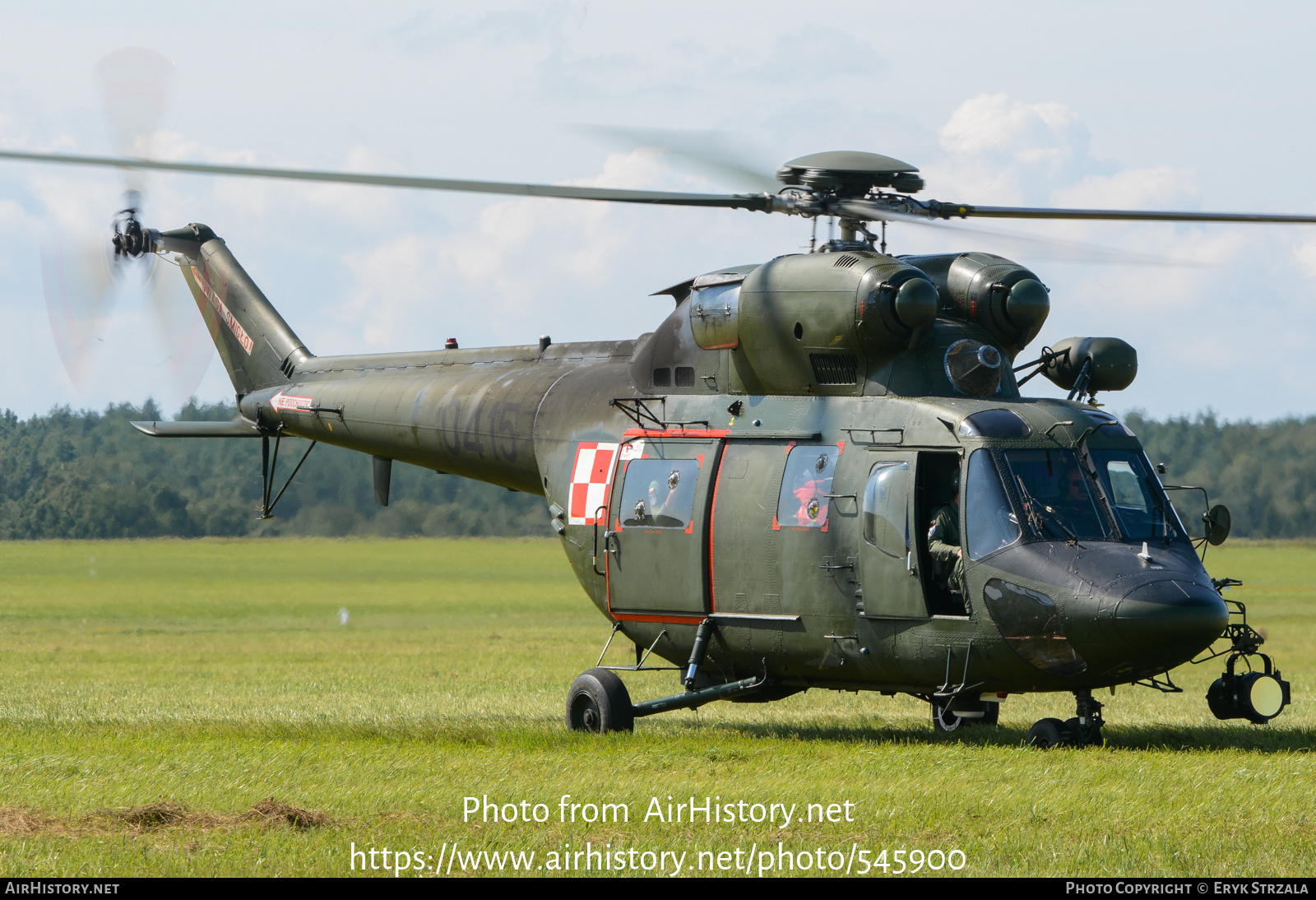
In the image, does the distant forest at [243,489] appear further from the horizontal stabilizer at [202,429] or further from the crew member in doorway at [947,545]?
the crew member in doorway at [947,545]

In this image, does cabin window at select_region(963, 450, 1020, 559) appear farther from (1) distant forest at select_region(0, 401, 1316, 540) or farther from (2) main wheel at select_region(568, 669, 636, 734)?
(1) distant forest at select_region(0, 401, 1316, 540)

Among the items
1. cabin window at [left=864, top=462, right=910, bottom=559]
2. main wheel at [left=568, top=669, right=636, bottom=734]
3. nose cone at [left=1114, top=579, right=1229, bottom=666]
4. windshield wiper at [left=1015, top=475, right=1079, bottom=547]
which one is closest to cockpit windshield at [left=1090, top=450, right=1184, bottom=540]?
windshield wiper at [left=1015, top=475, right=1079, bottom=547]

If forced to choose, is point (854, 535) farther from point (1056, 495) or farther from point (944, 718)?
point (944, 718)

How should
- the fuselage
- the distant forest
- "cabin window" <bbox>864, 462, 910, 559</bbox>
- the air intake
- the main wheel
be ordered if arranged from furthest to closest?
1. the distant forest
2. the main wheel
3. the air intake
4. "cabin window" <bbox>864, 462, 910, 559</bbox>
5. the fuselage

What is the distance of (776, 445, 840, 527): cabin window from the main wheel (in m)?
2.01

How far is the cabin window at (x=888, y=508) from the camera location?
1173cm

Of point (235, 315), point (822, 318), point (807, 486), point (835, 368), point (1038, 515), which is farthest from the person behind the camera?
A: point (235, 315)

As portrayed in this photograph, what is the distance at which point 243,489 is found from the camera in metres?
46.3

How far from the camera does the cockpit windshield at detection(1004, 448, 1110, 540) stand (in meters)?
11.3

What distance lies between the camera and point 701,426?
1338 cm

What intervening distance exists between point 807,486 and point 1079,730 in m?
2.63

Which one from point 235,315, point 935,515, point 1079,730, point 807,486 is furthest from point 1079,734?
point 235,315

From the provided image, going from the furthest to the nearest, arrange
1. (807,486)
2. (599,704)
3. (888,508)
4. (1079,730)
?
(599,704), (807,486), (888,508), (1079,730)

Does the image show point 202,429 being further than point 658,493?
Yes
